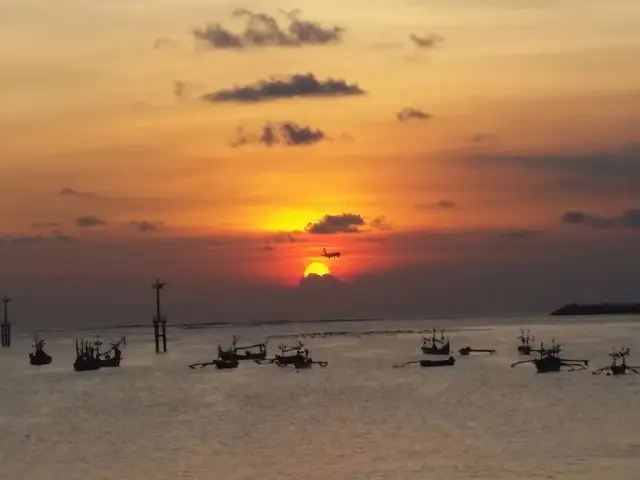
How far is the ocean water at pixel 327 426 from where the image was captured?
5791cm

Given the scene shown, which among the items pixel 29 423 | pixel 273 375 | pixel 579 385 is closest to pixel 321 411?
pixel 29 423

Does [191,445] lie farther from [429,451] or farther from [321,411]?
[321,411]

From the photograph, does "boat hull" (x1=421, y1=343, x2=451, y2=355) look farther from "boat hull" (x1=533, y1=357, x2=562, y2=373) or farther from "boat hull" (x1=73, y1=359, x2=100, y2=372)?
"boat hull" (x1=73, y1=359, x2=100, y2=372)

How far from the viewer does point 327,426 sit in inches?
3022

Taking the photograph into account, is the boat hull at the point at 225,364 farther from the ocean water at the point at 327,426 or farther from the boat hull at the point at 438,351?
the boat hull at the point at 438,351

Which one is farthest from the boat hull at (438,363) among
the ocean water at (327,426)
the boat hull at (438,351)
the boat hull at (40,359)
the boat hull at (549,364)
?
the boat hull at (40,359)

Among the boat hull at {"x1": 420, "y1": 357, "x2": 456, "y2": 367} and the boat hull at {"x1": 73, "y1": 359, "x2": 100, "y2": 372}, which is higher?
the boat hull at {"x1": 73, "y1": 359, "x2": 100, "y2": 372}

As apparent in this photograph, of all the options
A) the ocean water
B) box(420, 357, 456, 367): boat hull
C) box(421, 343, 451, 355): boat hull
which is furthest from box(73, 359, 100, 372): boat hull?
box(421, 343, 451, 355): boat hull

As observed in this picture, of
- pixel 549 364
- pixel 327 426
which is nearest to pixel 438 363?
pixel 549 364

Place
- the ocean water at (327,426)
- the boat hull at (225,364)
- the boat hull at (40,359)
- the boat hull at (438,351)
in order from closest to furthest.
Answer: the ocean water at (327,426) → the boat hull at (225,364) → the boat hull at (40,359) → the boat hull at (438,351)

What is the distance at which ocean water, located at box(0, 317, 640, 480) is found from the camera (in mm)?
57906

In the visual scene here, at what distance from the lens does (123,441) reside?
72.8 m

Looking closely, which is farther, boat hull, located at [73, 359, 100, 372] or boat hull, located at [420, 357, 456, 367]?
boat hull, located at [73, 359, 100, 372]

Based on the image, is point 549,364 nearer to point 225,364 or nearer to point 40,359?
point 225,364
